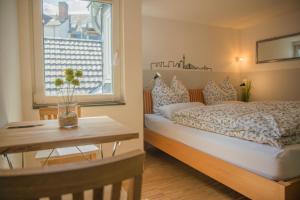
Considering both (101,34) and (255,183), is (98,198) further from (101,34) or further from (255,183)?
(101,34)

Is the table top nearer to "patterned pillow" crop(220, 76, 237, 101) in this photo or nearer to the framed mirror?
"patterned pillow" crop(220, 76, 237, 101)

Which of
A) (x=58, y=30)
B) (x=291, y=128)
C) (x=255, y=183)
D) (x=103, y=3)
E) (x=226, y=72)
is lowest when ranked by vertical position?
(x=255, y=183)

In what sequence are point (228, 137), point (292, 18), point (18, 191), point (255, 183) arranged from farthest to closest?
1. point (292, 18)
2. point (228, 137)
3. point (255, 183)
4. point (18, 191)

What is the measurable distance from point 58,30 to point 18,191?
7.32 ft

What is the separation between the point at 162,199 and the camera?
1951 mm

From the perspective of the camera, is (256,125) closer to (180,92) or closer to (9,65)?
(180,92)

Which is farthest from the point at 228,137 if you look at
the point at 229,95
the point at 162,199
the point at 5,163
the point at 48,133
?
the point at 229,95

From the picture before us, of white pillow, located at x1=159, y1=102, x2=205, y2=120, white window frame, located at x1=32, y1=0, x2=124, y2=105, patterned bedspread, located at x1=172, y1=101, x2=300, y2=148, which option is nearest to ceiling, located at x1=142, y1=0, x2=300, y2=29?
white window frame, located at x1=32, y1=0, x2=124, y2=105

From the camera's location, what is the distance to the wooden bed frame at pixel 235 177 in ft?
4.66

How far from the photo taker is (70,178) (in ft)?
1.68

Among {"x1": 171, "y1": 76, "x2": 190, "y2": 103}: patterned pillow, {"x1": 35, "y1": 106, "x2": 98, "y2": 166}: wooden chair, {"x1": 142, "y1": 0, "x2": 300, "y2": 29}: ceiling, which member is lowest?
{"x1": 35, "y1": 106, "x2": 98, "y2": 166}: wooden chair

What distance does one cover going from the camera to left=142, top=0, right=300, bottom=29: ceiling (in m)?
3.03

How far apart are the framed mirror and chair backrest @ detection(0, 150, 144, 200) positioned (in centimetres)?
389

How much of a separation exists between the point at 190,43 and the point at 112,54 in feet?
6.14
